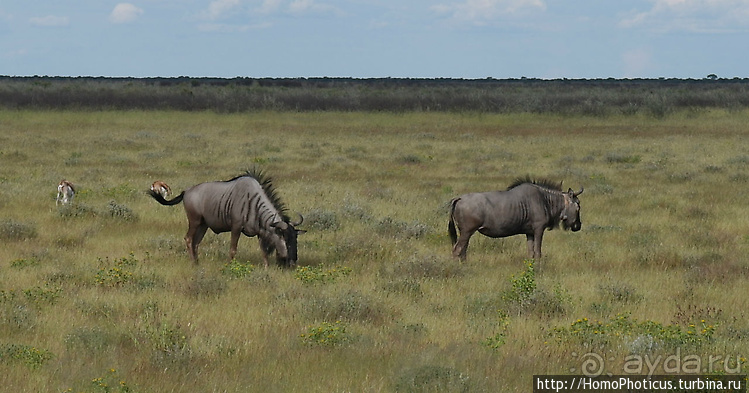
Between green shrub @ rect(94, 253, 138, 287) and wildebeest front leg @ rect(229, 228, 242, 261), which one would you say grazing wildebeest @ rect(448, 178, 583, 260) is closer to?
wildebeest front leg @ rect(229, 228, 242, 261)

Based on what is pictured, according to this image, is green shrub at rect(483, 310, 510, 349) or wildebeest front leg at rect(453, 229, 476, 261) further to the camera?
wildebeest front leg at rect(453, 229, 476, 261)

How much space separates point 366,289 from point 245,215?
8.17ft

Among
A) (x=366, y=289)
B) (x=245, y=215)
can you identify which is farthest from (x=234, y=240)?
(x=366, y=289)

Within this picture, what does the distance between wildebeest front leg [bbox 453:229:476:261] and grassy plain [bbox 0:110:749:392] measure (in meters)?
0.35

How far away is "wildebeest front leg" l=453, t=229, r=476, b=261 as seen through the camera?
12.8 meters

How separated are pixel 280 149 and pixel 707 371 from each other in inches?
1149

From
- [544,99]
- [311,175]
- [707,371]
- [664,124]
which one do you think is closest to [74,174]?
[311,175]

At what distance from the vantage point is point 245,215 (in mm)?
12367

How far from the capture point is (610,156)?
102 ft

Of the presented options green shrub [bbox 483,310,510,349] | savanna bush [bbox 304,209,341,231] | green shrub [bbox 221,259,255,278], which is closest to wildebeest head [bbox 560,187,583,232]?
green shrub [bbox 483,310,510,349]

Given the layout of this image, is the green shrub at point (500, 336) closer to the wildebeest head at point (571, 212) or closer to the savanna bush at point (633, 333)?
the savanna bush at point (633, 333)

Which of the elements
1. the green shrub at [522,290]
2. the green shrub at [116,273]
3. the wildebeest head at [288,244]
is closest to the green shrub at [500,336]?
the green shrub at [522,290]

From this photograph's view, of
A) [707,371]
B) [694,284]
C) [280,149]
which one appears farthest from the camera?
[280,149]

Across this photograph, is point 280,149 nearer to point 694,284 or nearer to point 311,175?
point 311,175
